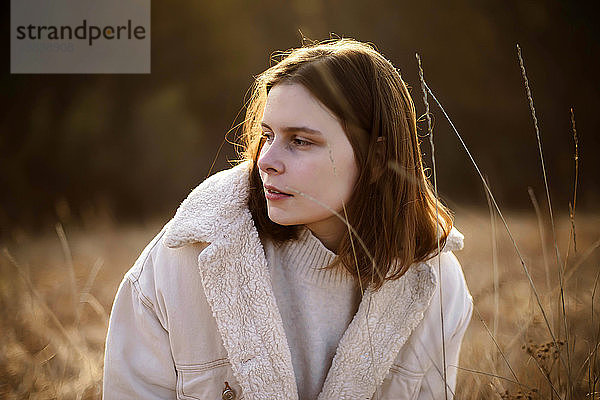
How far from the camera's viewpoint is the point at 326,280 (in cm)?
181

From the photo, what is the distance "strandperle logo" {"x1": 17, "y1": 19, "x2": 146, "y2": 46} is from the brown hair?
318 cm

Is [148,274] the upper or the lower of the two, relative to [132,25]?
lower

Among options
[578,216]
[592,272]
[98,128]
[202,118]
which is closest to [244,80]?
[202,118]

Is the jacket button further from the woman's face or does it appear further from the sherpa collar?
the woman's face

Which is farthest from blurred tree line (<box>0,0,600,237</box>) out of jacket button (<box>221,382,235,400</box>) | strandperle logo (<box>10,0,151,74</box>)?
jacket button (<box>221,382,235,400</box>)

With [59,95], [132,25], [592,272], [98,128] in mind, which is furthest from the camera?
[98,128]

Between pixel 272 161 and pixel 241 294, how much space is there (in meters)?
0.33

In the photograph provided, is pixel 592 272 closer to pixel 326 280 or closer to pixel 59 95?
pixel 326 280

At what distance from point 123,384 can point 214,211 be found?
0.47 m

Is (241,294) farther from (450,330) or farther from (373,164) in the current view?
(450,330)

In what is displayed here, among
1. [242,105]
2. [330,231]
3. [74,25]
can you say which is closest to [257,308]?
[330,231]

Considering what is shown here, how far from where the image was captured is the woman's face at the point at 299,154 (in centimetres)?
162

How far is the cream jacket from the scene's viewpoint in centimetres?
166

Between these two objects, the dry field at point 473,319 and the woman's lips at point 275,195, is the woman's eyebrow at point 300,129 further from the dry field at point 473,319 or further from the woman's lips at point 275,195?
the dry field at point 473,319
